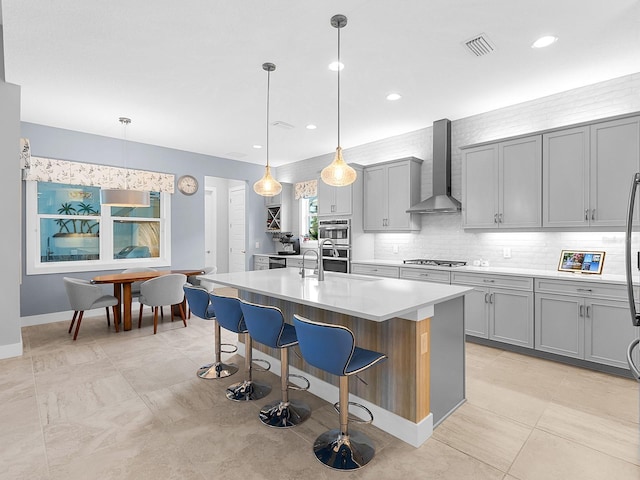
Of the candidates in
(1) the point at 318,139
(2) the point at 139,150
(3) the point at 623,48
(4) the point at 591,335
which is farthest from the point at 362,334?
(2) the point at 139,150

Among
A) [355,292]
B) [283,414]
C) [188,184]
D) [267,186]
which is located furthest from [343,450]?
[188,184]

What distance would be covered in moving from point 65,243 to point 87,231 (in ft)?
1.15

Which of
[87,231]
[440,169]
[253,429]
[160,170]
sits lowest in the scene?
[253,429]

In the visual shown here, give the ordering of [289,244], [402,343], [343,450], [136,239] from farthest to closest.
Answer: [289,244], [136,239], [402,343], [343,450]

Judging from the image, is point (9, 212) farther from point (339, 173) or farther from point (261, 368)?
point (339, 173)

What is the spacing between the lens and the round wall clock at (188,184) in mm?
6469

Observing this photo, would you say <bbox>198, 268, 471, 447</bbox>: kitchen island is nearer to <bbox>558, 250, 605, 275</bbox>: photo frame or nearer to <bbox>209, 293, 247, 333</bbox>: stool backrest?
<bbox>209, 293, 247, 333</bbox>: stool backrest

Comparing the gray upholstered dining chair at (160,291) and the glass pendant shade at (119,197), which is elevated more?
the glass pendant shade at (119,197)

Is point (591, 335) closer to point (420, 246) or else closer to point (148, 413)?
point (420, 246)

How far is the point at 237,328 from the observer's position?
9.07ft

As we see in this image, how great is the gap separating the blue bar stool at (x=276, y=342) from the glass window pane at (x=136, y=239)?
4.57 m

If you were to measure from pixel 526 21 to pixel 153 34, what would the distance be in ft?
9.71

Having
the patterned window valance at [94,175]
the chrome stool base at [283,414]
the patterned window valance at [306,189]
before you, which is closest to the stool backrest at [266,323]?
the chrome stool base at [283,414]

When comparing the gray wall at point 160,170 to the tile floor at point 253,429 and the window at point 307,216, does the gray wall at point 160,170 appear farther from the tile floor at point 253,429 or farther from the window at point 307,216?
the tile floor at point 253,429
